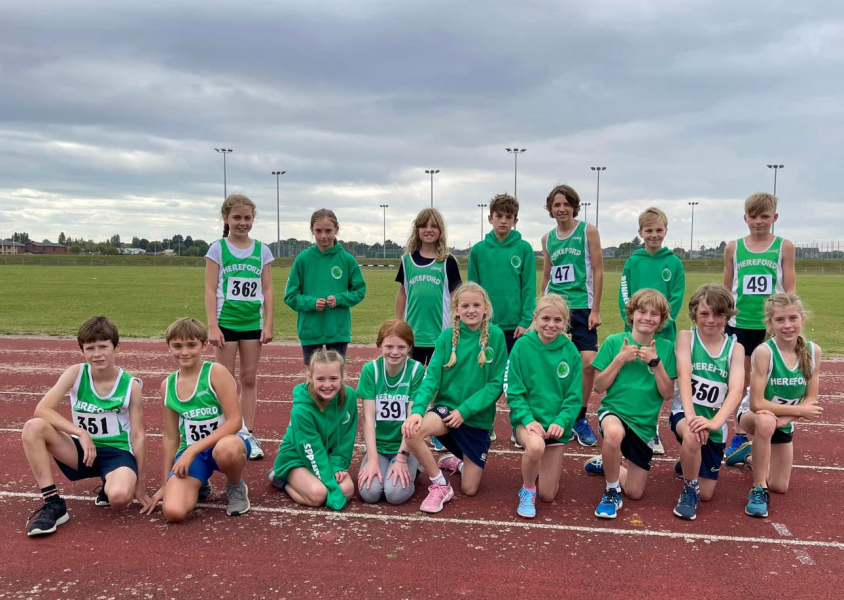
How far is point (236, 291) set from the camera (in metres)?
5.21

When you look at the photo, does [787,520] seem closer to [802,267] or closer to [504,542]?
[504,542]

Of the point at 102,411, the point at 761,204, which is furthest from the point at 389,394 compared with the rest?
the point at 761,204

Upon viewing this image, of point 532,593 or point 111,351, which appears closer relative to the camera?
point 532,593

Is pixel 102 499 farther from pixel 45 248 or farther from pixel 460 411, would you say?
pixel 45 248

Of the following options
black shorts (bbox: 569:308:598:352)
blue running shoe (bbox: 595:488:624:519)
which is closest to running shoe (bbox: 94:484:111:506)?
blue running shoe (bbox: 595:488:624:519)

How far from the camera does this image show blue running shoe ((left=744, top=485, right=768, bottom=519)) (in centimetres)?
384

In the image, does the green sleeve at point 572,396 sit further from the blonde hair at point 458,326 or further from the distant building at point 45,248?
the distant building at point 45,248

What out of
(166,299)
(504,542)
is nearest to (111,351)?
(504,542)

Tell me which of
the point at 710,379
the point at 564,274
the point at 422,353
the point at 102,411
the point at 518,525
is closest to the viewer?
the point at 518,525

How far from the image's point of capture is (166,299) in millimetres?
22219

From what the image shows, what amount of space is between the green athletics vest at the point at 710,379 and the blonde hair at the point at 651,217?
144 cm

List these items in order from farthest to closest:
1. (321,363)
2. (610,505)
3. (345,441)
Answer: (345,441) → (321,363) → (610,505)

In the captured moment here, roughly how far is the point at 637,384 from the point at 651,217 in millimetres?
1744

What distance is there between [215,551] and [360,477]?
107 cm
